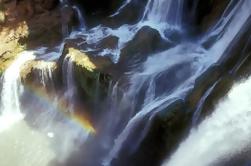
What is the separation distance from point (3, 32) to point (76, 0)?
2216 millimetres

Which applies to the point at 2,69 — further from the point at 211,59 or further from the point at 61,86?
the point at 211,59

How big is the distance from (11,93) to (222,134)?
19.1 feet

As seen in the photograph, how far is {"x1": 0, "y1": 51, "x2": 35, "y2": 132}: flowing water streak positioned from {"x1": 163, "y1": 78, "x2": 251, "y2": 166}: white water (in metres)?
4.63

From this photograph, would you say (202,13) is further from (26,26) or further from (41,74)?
(26,26)

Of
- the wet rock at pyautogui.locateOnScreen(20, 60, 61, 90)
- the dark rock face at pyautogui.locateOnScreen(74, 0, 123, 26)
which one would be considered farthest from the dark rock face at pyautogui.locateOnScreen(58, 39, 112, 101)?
the dark rock face at pyautogui.locateOnScreen(74, 0, 123, 26)

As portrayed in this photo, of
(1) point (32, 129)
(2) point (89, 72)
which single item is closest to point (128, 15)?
(2) point (89, 72)

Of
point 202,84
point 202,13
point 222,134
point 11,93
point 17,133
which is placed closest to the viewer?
point 222,134

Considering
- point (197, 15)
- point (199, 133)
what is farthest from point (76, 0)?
point (199, 133)

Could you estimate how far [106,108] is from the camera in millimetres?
10383

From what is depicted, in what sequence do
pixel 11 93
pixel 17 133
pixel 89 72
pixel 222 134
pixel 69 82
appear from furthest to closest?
1. pixel 11 93
2. pixel 17 133
3. pixel 69 82
4. pixel 89 72
5. pixel 222 134

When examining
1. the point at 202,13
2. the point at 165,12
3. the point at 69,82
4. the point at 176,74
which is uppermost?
the point at 202,13

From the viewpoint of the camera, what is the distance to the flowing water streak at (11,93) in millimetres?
11820

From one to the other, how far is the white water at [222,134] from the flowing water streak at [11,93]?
463 cm

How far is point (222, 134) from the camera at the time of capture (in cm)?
852
